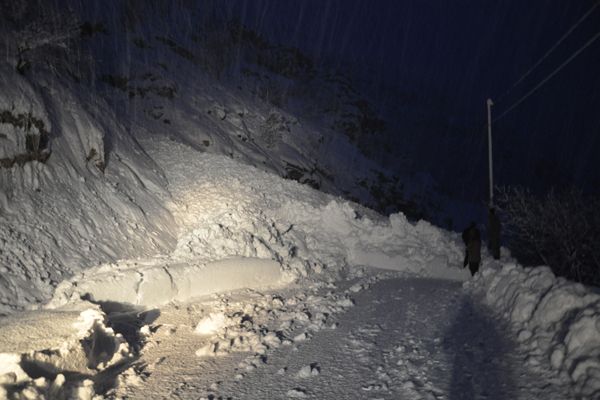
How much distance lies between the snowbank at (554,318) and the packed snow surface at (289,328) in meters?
0.02

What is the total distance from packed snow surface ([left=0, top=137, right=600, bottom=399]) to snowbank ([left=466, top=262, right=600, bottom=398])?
18mm

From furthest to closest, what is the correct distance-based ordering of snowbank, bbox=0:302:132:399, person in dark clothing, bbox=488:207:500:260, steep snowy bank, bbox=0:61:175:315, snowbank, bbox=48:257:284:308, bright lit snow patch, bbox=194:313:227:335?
person in dark clothing, bbox=488:207:500:260 < steep snowy bank, bbox=0:61:175:315 < snowbank, bbox=48:257:284:308 < bright lit snow patch, bbox=194:313:227:335 < snowbank, bbox=0:302:132:399

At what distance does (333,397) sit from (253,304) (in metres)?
3.44

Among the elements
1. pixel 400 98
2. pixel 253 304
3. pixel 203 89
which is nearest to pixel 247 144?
pixel 203 89

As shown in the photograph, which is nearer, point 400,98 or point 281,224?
point 281,224

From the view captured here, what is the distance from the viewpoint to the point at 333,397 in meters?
3.84

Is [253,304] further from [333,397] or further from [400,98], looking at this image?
[400,98]

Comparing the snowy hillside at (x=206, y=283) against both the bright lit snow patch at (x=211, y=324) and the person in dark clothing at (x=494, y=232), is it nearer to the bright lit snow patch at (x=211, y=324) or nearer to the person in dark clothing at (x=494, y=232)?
the bright lit snow patch at (x=211, y=324)

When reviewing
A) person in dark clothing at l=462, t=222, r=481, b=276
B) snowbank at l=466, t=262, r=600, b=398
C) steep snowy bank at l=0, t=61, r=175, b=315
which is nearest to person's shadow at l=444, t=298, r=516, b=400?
snowbank at l=466, t=262, r=600, b=398

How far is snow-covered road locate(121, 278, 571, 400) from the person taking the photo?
12.8ft

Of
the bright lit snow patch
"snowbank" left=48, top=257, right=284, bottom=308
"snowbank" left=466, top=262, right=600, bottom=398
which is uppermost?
"snowbank" left=466, top=262, right=600, bottom=398

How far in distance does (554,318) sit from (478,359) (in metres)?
1.23

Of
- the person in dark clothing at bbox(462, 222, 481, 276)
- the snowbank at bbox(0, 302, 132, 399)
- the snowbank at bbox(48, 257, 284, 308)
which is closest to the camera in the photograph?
the snowbank at bbox(0, 302, 132, 399)

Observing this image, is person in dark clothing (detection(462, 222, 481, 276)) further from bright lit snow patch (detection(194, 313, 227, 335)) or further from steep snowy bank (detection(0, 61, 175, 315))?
steep snowy bank (detection(0, 61, 175, 315))
